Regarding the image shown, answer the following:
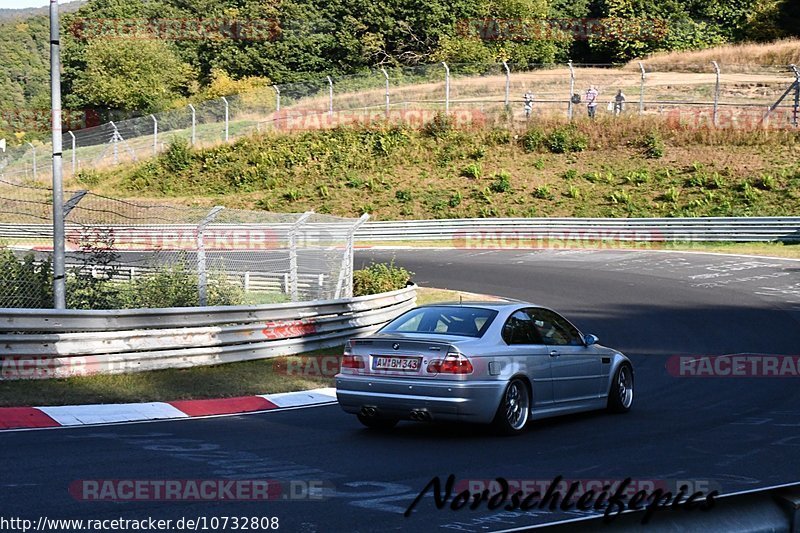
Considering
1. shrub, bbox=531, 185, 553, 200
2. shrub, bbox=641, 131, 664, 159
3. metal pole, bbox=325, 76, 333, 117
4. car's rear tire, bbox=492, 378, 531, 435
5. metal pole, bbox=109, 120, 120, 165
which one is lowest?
car's rear tire, bbox=492, 378, 531, 435

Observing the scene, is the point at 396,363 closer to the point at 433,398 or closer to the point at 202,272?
the point at 433,398

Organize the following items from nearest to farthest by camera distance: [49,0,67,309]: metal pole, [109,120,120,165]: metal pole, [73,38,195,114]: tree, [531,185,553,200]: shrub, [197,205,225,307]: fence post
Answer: [49,0,67,309]: metal pole → [197,205,225,307]: fence post → [531,185,553,200]: shrub → [109,120,120,165]: metal pole → [73,38,195,114]: tree

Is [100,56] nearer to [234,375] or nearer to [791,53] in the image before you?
[791,53]

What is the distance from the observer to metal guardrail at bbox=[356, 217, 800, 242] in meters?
34.5

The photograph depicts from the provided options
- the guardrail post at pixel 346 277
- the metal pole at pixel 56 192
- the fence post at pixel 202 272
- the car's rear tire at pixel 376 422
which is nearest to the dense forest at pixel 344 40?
the guardrail post at pixel 346 277

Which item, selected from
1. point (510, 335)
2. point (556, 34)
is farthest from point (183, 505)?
point (556, 34)

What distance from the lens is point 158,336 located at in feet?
44.1

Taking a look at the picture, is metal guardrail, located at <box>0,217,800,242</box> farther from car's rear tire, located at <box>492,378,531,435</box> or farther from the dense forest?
the dense forest

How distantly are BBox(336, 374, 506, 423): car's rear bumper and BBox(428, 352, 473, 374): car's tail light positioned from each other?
10 cm

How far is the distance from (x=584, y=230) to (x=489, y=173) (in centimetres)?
884

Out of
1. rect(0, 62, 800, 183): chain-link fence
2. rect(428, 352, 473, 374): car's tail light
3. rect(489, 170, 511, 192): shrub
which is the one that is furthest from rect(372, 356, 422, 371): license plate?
rect(0, 62, 800, 183): chain-link fence

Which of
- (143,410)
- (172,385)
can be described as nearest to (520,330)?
(143,410)

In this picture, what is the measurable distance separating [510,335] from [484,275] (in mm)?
18517

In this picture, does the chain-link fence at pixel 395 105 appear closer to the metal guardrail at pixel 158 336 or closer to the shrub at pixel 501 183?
the shrub at pixel 501 183
